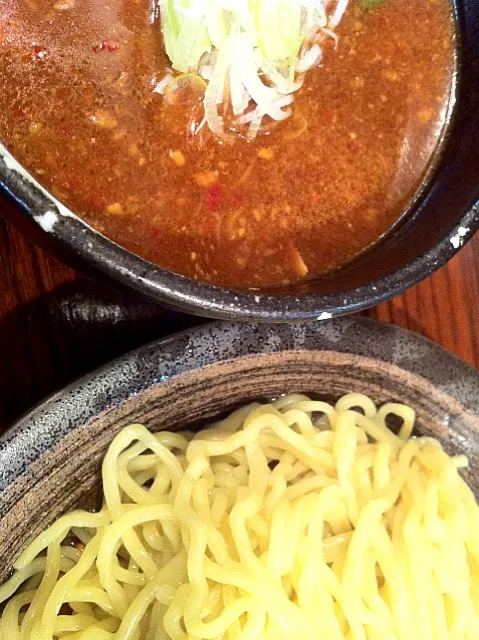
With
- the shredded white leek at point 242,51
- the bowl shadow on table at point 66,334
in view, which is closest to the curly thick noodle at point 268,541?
the bowl shadow on table at point 66,334

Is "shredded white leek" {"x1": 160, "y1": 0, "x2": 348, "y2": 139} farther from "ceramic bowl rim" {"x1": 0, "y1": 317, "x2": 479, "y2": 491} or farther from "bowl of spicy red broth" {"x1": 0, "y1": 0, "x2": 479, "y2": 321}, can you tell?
"ceramic bowl rim" {"x1": 0, "y1": 317, "x2": 479, "y2": 491}

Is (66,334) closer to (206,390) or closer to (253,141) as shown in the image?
(206,390)

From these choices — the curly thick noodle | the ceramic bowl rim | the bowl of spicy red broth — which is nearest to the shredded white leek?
the bowl of spicy red broth

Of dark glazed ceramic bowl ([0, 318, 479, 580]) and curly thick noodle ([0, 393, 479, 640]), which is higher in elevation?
dark glazed ceramic bowl ([0, 318, 479, 580])

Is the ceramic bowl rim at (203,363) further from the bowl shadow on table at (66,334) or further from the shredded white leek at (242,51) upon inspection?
the shredded white leek at (242,51)

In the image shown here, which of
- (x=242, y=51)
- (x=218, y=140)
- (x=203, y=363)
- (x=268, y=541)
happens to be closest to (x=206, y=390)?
(x=203, y=363)

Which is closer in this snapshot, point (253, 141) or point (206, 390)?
point (253, 141)
